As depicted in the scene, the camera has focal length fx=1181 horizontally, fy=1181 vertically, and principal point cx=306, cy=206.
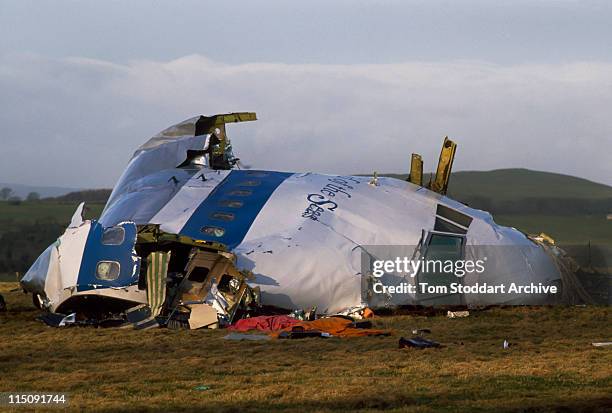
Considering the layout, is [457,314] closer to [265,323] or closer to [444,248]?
[444,248]

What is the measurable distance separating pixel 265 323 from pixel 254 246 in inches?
100

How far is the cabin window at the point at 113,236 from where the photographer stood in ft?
74.3

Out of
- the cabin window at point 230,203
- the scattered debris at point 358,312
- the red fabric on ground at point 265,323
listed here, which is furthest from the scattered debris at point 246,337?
the cabin window at point 230,203

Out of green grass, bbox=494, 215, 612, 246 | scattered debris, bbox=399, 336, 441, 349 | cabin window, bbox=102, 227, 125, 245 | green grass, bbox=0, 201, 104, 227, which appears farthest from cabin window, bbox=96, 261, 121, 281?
green grass, bbox=0, 201, 104, 227

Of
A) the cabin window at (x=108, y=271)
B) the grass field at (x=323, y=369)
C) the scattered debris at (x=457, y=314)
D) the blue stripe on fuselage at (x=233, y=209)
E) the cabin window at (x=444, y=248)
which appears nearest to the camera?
the grass field at (x=323, y=369)

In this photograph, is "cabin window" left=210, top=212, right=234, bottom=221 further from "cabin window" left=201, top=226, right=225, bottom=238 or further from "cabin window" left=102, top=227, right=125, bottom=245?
"cabin window" left=102, top=227, right=125, bottom=245

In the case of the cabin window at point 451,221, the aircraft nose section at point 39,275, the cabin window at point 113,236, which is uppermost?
the cabin window at point 451,221

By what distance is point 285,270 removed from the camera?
77.0 feet

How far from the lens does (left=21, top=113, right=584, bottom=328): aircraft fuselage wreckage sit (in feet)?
74.2

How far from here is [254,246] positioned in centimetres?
2380

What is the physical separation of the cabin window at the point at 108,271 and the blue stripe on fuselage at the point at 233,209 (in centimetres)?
207

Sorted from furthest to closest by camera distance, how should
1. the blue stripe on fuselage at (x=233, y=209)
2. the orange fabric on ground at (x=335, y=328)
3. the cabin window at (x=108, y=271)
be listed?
the blue stripe on fuselage at (x=233, y=209), the cabin window at (x=108, y=271), the orange fabric on ground at (x=335, y=328)

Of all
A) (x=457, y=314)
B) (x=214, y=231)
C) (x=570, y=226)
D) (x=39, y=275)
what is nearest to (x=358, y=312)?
(x=457, y=314)

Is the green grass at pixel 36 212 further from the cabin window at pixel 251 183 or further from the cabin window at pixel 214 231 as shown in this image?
the cabin window at pixel 214 231
